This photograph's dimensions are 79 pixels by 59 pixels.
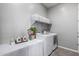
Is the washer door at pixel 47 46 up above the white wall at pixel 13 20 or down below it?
below

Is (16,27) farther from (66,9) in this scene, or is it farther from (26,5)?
(66,9)

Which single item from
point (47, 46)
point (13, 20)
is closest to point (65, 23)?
point (47, 46)

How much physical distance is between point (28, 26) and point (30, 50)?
930 millimetres

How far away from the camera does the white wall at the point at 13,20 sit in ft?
4.64

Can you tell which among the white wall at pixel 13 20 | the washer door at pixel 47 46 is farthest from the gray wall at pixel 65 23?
the white wall at pixel 13 20

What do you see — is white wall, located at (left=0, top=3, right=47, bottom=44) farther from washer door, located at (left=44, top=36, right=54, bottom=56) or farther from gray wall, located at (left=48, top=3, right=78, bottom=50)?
gray wall, located at (left=48, top=3, right=78, bottom=50)

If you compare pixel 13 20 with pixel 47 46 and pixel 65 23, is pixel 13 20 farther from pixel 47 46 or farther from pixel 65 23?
pixel 65 23

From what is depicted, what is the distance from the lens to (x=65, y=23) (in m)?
2.98

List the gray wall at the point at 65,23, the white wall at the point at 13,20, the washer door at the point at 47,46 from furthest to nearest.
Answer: the gray wall at the point at 65,23, the washer door at the point at 47,46, the white wall at the point at 13,20

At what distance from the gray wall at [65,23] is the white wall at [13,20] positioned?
4.87 feet

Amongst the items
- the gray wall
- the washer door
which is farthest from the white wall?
the gray wall

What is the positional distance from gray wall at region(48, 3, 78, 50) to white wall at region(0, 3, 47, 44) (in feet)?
4.87

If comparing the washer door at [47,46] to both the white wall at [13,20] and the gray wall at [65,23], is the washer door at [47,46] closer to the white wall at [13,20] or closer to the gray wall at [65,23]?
the white wall at [13,20]

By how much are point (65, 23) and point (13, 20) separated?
2.40 metres
